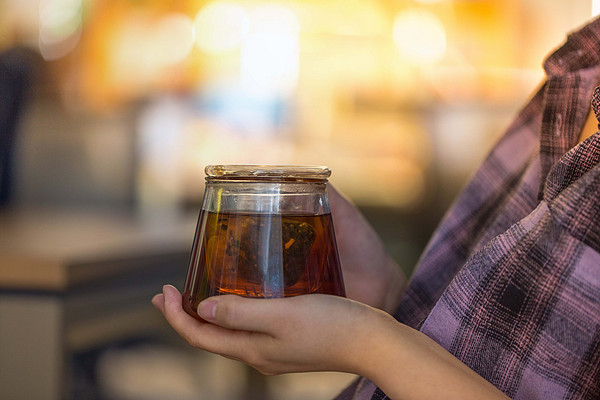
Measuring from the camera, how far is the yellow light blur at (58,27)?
307cm

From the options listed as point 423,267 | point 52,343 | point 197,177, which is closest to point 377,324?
point 423,267

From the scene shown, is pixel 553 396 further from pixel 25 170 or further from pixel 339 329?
pixel 25 170

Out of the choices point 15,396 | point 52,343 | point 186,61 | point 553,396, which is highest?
point 186,61

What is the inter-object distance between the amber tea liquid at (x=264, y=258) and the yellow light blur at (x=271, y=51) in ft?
9.15

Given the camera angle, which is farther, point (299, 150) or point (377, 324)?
point (299, 150)

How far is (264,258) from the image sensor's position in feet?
1.87

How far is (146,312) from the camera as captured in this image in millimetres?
1572

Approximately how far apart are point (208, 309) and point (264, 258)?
64mm

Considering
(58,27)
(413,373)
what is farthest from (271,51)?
(413,373)

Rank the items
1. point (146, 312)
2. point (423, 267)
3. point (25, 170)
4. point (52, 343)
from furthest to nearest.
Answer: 1. point (25, 170)
2. point (146, 312)
3. point (52, 343)
4. point (423, 267)

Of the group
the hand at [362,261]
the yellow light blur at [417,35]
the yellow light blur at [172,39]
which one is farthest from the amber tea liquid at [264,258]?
the yellow light blur at [417,35]

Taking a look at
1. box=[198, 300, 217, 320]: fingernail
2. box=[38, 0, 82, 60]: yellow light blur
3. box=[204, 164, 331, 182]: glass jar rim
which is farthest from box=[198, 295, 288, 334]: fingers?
box=[38, 0, 82, 60]: yellow light blur

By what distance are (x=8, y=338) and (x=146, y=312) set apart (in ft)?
1.22

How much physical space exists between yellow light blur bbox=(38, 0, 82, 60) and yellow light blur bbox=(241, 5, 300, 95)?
A: 806 millimetres
